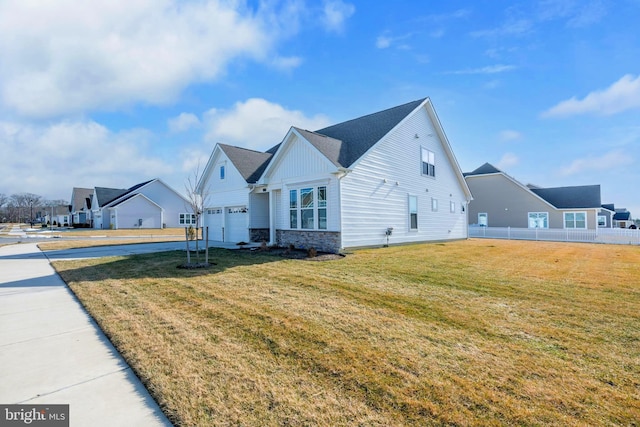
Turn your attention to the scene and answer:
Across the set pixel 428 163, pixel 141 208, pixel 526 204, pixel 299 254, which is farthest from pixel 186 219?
pixel 526 204

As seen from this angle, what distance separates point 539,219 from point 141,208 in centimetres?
4553

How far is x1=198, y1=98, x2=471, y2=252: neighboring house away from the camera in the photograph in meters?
12.4

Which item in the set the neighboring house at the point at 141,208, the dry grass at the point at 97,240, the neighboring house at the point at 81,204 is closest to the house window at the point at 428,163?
the dry grass at the point at 97,240

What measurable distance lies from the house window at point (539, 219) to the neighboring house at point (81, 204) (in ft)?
198

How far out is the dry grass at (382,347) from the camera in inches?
94.8

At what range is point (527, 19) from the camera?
36.9ft

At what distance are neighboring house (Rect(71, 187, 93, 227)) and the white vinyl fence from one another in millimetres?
55950

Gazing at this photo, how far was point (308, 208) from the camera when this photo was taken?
43.4 feet

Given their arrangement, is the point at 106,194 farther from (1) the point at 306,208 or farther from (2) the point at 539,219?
(2) the point at 539,219

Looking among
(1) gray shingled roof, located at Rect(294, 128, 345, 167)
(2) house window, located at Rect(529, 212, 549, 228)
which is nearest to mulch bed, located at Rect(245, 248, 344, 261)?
(1) gray shingled roof, located at Rect(294, 128, 345, 167)

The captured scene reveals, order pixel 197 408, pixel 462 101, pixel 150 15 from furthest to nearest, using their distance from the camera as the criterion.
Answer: pixel 462 101 < pixel 150 15 < pixel 197 408

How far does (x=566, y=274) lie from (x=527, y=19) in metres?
9.90

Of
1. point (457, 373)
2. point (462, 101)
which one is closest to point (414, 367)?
point (457, 373)

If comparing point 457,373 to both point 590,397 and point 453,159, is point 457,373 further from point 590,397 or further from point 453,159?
point 453,159
